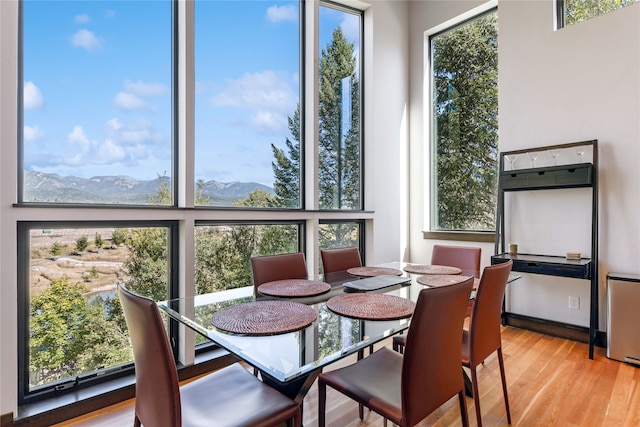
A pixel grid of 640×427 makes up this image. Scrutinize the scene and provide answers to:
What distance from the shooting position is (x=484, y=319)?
5.54 feet

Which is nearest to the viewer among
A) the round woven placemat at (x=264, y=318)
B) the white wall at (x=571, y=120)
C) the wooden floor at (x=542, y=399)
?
the round woven placemat at (x=264, y=318)

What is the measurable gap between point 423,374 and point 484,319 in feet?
2.14

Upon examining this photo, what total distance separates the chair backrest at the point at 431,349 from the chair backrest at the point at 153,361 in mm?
792

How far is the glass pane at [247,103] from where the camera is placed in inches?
108

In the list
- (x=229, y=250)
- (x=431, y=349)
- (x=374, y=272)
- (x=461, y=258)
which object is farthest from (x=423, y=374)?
(x=229, y=250)

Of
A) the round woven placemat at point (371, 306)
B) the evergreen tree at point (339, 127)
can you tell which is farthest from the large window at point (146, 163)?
the round woven placemat at point (371, 306)

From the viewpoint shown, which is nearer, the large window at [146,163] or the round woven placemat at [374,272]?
the large window at [146,163]

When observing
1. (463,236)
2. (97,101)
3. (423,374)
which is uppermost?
(97,101)

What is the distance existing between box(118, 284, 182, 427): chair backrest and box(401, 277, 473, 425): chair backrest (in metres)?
0.79

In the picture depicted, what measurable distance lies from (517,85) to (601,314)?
2.26 meters

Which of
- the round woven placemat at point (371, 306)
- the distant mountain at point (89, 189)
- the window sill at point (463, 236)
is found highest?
the distant mountain at point (89, 189)

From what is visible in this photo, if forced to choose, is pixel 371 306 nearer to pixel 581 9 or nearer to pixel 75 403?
pixel 75 403

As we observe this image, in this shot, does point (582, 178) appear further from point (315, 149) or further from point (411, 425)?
point (411, 425)

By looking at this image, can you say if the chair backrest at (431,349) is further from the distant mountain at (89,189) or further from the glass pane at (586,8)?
the glass pane at (586,8)
